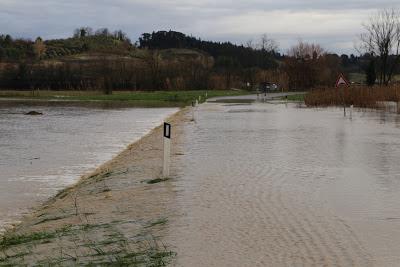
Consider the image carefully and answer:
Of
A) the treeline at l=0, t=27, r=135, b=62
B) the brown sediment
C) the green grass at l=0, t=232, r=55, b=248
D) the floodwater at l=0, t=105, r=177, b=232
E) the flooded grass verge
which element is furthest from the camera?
the treeline at l=0, t=27, r=135, b=62

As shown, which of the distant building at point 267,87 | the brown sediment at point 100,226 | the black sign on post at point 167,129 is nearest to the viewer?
the brown sediment at point 100,226

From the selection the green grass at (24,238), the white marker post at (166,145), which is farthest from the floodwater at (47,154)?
the white marker post at (166,145)

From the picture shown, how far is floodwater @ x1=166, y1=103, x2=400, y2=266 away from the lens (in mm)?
7055

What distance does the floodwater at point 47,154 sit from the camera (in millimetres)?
13594

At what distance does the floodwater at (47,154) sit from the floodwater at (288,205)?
312 centimetres

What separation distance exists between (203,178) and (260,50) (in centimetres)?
14614

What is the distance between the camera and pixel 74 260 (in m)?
7.09

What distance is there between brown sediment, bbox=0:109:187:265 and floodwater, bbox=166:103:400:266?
1.13 feet

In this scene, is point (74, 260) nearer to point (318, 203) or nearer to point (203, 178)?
point (318, 203)

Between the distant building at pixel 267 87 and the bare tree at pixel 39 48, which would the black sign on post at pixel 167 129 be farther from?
the bare tree at pixel 39 48

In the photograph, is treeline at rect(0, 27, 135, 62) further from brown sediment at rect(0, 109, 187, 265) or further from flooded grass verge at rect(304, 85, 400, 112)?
brown sediment at rect(0, 109, 187, 265)

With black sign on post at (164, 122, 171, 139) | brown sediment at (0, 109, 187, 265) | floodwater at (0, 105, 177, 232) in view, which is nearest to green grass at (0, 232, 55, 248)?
brown sediment at (0, 109, 187, 265)

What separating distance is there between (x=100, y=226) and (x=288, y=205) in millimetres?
2940

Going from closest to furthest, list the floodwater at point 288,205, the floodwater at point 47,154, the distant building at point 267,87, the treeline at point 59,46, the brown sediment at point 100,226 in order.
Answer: the floodwater at point 288,205
the brown sediment at point 100,226
the floodwater at point 47,154
the distant building at point 267,87
the treeline at point 59,46
